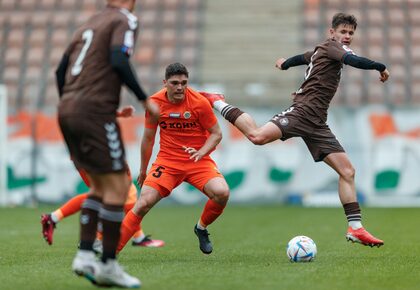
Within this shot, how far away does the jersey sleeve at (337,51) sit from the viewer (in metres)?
9.55

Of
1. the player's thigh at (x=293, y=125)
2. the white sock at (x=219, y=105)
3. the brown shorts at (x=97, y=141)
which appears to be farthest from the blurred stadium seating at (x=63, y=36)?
the brown shorts at (x=97, y=141)

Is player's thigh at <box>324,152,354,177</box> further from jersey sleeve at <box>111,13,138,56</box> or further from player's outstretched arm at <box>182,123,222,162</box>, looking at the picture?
jersey sleeve at <box>111,13,138,56</box>

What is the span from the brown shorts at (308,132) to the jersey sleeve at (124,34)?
3.32 m

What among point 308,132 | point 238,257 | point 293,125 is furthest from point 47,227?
point 308,132

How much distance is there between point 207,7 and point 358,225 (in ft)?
60.6

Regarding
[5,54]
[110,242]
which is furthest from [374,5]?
[110,242]

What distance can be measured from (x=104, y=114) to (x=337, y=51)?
3579mm

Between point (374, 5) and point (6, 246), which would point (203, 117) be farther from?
point (374, 5)

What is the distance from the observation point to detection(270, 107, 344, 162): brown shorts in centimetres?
989

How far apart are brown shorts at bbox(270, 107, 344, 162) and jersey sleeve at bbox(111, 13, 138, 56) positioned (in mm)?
3318

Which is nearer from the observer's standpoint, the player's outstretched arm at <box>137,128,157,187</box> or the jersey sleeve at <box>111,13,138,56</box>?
the jersey sleeve at <box>111,13,138,56</box>

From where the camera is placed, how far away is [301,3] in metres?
27.2

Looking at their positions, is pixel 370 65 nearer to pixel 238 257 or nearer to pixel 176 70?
pixel 176 70

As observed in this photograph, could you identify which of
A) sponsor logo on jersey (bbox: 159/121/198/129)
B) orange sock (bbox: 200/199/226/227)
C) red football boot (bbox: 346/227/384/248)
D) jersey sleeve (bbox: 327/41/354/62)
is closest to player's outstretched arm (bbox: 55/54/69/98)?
sponsor logo on jersey (bbox: 159/121/198/129)
